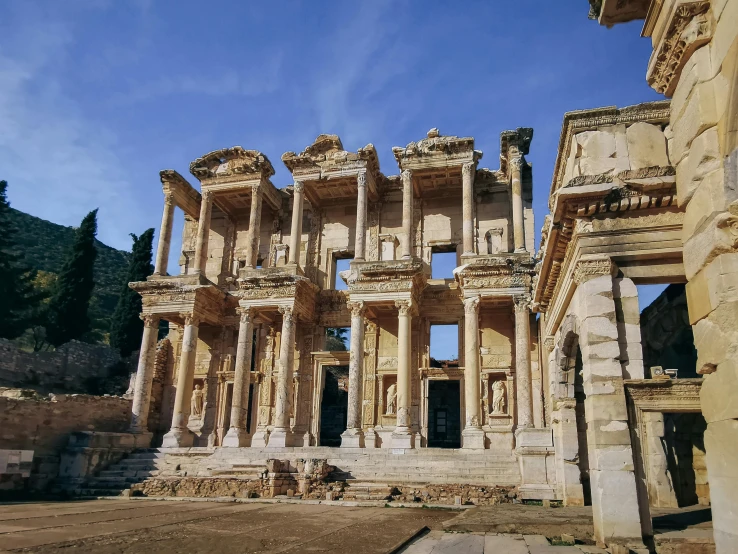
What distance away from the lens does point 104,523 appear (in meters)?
10.2

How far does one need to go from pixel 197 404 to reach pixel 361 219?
10.4m

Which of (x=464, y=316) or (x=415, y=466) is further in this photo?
(x=464, y=316)

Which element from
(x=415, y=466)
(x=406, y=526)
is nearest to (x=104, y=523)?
(x=406, y=526)

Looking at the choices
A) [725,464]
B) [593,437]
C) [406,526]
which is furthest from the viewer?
[406,526]

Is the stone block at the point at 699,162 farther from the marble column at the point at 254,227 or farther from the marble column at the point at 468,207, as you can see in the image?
the marble column at the point at 254,227

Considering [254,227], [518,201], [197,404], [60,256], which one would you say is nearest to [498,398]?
[518,201]

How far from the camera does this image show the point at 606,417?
24.6 ft

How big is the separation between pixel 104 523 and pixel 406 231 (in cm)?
1468

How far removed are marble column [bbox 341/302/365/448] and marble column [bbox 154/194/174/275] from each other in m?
8.84

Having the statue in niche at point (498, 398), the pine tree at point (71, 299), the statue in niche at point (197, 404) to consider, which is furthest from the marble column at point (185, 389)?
the pine tree at point (71, 299)

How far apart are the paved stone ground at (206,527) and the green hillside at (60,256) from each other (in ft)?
126

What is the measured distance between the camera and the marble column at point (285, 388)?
2039cm

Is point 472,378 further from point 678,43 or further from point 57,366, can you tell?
point 57,366

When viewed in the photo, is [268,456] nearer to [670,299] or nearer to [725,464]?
[670,299]
